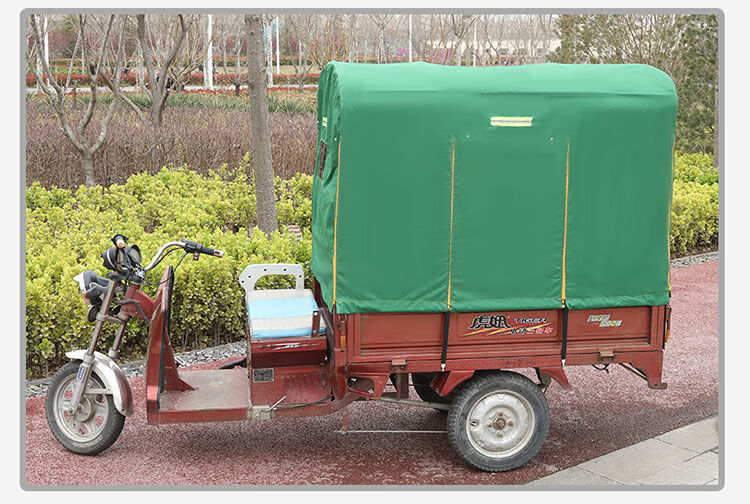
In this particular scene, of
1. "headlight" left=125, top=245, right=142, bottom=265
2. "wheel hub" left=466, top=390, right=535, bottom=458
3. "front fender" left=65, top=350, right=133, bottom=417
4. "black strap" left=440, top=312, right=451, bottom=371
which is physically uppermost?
"headlight" left=125, top=245, right=142, bottom=265

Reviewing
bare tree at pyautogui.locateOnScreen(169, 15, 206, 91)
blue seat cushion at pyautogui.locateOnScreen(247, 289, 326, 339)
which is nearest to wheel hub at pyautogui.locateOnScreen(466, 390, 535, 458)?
blue seat cushion at pyautogui.locateOnScreen(247, 289, 326, 339)

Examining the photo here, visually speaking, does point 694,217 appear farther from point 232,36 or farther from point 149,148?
point 232,36

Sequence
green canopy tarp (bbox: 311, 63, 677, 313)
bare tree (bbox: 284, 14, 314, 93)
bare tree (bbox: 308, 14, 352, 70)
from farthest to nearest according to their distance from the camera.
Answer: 1. bare tree (bbox: 284, 14, 314, 93)
2. bare tree (bbox: 308, 14, 352, 70)
3. green canopy tarp (bbox: 311, 63, 677, 313)

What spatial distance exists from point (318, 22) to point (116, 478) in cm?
2127

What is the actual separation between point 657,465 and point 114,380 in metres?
3.61

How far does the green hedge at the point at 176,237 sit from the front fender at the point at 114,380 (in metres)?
1.57

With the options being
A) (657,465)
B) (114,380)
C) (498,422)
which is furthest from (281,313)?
(657,465)

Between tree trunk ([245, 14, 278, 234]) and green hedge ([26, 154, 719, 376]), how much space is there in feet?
2.40

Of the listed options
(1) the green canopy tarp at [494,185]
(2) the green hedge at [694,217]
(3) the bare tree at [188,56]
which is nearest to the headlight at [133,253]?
A: (1) the green canopy tarp at [494,185]

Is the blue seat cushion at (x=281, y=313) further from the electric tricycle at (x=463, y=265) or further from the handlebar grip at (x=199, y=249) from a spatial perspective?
the handlebar grip at (x=199, y=249)

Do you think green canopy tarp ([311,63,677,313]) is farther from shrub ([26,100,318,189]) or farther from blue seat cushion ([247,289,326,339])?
shrub ([26,100,318,189])

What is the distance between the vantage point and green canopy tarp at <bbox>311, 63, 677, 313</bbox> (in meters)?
5.21

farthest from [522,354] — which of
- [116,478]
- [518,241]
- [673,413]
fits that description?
[116,478]

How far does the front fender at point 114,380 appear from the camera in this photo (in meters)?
5.56
